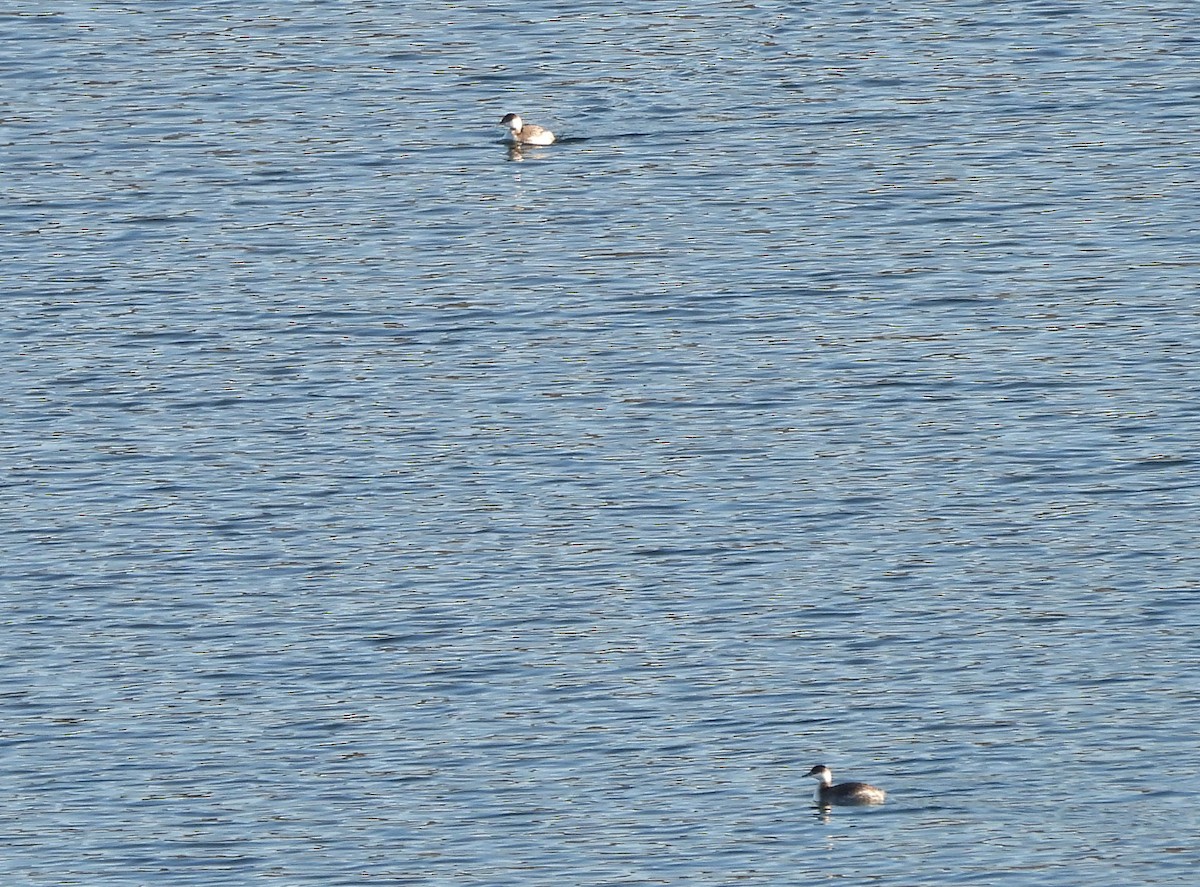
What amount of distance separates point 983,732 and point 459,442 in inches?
468

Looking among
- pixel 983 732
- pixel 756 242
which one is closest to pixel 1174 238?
pixel 756 242

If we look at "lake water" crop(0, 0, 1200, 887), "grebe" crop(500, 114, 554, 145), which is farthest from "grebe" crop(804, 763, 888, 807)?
"grebe" crop(500, 114, 554, 145)

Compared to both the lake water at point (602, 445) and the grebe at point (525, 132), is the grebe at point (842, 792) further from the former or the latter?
the grebe at point (525, 132)

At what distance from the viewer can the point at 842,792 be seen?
32094mm

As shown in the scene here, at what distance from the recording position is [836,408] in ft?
144

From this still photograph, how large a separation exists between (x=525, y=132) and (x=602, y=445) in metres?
14.5

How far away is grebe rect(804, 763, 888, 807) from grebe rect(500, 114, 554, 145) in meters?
25.5

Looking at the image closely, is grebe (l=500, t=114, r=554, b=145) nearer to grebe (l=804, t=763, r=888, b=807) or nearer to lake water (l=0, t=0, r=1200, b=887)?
lake water (l=0, t=0, r=1200, b=887)

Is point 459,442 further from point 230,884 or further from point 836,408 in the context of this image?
point 230,884

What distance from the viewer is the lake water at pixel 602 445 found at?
3309cm

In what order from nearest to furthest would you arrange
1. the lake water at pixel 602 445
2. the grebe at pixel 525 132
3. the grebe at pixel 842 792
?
the grebe at pixel 842 792 → the lake water at pixel 602 445 → the grebe at pixel 525 132

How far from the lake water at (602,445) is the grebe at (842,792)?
0.30 meters

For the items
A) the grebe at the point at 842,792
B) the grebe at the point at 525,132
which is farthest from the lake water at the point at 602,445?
the grebe at the point at 525,132

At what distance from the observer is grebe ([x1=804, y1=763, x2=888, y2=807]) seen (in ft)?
105
